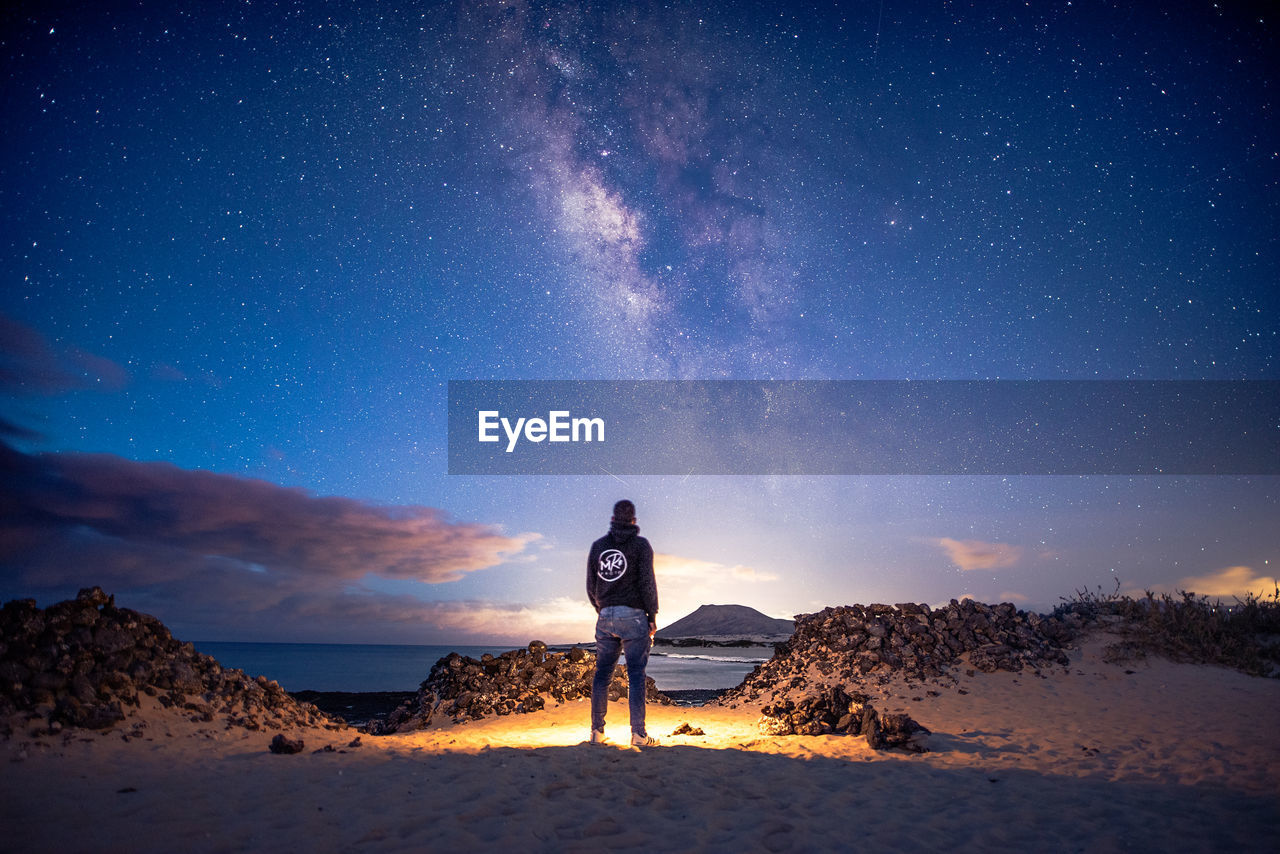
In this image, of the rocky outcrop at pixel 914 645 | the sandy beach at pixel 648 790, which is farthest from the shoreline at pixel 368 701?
the sandy beach at pixel 648 790

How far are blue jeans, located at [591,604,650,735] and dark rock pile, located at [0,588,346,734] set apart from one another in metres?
3.98

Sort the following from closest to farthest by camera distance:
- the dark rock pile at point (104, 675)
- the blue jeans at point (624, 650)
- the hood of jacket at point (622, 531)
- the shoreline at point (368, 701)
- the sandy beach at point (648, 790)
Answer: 1. the sandy beach at point (648, 790)
2. the dark rock pile at point (104, 675)
3. the blue jeans at point (624, 650)
4. the hood of jacket at point (622, 531)
5. the shoreline at point (368, 701)

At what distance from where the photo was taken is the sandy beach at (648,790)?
4.23 metres

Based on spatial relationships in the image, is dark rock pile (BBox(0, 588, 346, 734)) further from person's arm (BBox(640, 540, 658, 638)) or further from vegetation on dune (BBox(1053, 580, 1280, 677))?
vegetation on dune (BBox(1053, 580, 1280, 677))

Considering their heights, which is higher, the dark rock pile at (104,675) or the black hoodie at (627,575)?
the black hoodie at (627,575)

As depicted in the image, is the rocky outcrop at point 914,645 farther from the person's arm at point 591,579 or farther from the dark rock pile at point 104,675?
the dark rock pile at point 104,675

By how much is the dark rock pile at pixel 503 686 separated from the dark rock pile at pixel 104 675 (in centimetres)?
247

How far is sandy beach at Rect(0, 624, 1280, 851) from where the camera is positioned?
4.23m

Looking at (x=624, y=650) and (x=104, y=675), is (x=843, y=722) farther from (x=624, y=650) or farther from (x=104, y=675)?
(x=104, y=675)

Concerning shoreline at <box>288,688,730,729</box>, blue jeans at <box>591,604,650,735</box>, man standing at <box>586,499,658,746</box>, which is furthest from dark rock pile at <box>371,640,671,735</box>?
shoreline at <box>288,688,730,729</box>

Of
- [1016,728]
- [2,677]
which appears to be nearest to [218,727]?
[2,677]

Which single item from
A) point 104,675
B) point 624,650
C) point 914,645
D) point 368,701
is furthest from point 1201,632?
point 368,701

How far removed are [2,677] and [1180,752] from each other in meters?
13.0

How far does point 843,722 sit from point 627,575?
3.80 m
